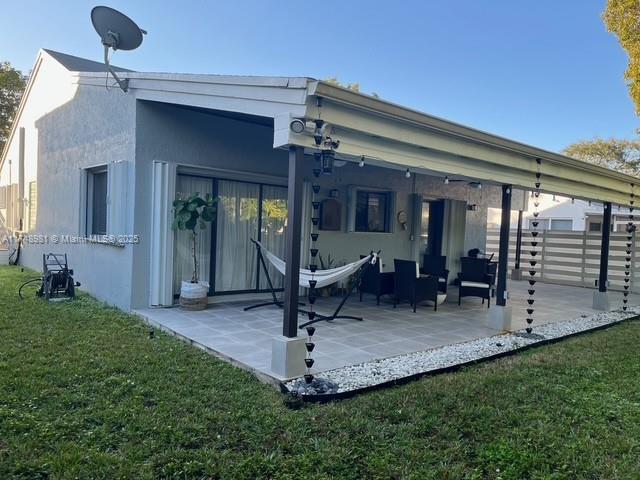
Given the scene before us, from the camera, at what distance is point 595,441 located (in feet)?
10.3

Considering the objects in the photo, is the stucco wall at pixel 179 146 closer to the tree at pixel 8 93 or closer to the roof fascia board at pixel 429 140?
the roof fascia board at pixel 429 140

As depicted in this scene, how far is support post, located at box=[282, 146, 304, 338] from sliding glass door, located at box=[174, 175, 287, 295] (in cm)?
330

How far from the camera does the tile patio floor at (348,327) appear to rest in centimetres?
469

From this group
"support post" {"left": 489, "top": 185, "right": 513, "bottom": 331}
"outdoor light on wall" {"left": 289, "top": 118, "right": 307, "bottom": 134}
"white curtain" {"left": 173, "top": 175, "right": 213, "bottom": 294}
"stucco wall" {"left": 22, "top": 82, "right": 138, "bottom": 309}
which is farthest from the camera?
"white curtain" {"left": 173, "top": 175, "right": 213, "bottom": 294}

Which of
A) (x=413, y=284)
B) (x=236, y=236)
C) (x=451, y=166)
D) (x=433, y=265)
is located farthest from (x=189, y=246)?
(x=433, y=265)

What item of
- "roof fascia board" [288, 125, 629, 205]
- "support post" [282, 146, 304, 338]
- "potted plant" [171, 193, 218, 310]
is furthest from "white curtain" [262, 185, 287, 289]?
"support post" [282, 146, 304, 338]

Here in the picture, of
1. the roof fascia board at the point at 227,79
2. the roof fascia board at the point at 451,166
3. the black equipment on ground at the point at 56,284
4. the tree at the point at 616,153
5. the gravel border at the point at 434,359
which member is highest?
the tree at the point at 616,153

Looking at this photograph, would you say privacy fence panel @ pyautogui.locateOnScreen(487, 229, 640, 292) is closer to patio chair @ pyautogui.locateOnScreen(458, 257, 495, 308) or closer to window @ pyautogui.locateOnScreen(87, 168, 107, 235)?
patio chair @ pyautogui.locateOnScreen(458, 257, 495, 308)

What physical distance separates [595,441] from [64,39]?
596 inches

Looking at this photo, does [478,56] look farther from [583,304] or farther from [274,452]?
[274,452]

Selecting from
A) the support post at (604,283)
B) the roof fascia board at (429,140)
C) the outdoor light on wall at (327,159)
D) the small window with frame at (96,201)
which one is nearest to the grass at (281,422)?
the outdoor light on wall at (327,159)

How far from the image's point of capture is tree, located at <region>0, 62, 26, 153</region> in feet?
59.3

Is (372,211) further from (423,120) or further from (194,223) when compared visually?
(423,120)

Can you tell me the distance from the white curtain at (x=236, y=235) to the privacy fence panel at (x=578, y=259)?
27.5ft
